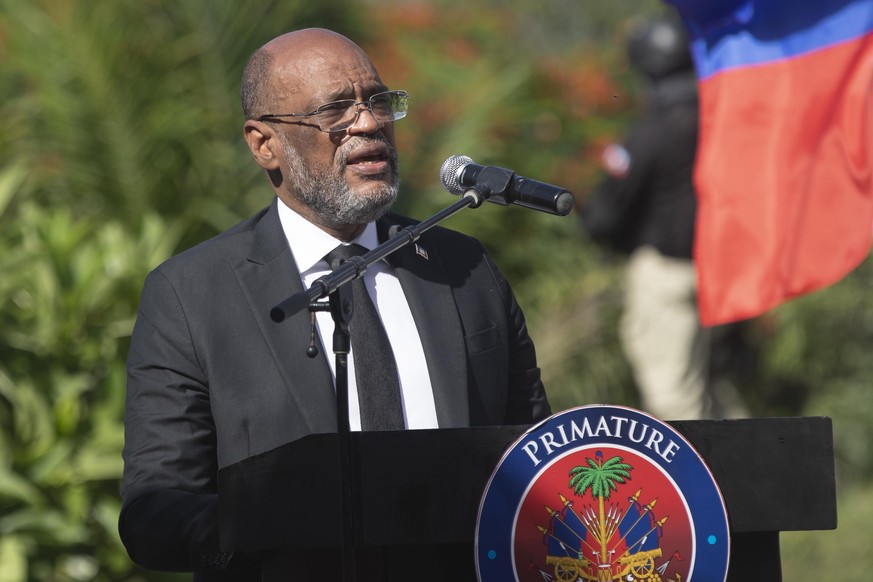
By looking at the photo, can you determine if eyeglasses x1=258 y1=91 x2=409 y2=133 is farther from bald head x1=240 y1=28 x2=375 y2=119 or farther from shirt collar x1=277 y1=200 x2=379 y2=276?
shirt collar x1=277 y1=200 x2=379 y2=276

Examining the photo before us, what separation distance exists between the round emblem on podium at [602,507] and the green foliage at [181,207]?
11.2ft

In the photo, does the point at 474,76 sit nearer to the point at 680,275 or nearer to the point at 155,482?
the point at 680,275

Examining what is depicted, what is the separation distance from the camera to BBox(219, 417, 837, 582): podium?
2580mm

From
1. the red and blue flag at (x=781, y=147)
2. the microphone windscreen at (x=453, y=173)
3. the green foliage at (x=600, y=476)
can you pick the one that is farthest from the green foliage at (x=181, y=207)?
the green foliage at (x=600, y=476)

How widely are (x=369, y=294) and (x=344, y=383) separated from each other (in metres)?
0.78

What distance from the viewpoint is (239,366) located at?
318 cm

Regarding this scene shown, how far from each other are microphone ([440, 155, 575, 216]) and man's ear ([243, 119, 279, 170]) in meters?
0.64

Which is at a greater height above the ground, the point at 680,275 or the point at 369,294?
the point at 680,275

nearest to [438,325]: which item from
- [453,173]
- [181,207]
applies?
[453,173]

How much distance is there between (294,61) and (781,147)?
2678 millimetres

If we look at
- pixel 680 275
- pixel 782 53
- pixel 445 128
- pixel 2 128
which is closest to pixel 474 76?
pixel 445 128

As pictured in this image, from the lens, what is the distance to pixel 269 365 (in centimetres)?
317

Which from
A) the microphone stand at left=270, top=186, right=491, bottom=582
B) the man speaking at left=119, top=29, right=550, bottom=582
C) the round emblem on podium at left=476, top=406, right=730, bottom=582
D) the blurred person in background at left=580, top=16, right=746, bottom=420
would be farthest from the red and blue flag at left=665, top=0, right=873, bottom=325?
the microphone stand at left=270, top=186, right=491, bottom=582

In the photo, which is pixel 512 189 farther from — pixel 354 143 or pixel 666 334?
pixel 666 334
